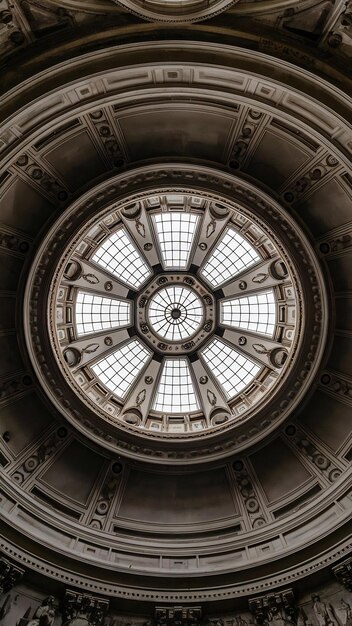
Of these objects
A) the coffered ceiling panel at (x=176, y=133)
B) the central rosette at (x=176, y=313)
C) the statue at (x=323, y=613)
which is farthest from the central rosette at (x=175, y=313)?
the statue at (x=323, y=613)

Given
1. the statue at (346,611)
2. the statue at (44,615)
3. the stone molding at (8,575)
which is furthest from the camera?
the stone molding at (8,575)

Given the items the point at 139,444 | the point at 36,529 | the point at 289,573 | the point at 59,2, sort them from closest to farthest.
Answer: the point at 59,2 < the point at 289,573 < the point at 36,529 < the point at 139,444

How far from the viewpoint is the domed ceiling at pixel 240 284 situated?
12.5m

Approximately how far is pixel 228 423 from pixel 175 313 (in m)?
6.97

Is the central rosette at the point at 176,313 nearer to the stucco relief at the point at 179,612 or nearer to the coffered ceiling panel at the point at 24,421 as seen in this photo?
the coffered ceiling panel at the point at 24,421

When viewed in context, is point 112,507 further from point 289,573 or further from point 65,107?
point 65,107

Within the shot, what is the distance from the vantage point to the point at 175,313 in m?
24.0

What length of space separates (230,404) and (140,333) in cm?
550

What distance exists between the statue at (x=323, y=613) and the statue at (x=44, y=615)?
→ 6.80m

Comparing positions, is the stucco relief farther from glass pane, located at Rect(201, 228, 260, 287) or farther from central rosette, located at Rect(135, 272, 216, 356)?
glass pane, located at Rect(201, 228, 260, 287)

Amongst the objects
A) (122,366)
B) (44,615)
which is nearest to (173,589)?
(44,615)

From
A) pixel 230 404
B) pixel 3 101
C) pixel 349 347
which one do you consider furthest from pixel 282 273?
pixel 3 101

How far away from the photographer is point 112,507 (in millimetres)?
17469

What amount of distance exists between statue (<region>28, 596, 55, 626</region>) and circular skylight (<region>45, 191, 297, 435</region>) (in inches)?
337
